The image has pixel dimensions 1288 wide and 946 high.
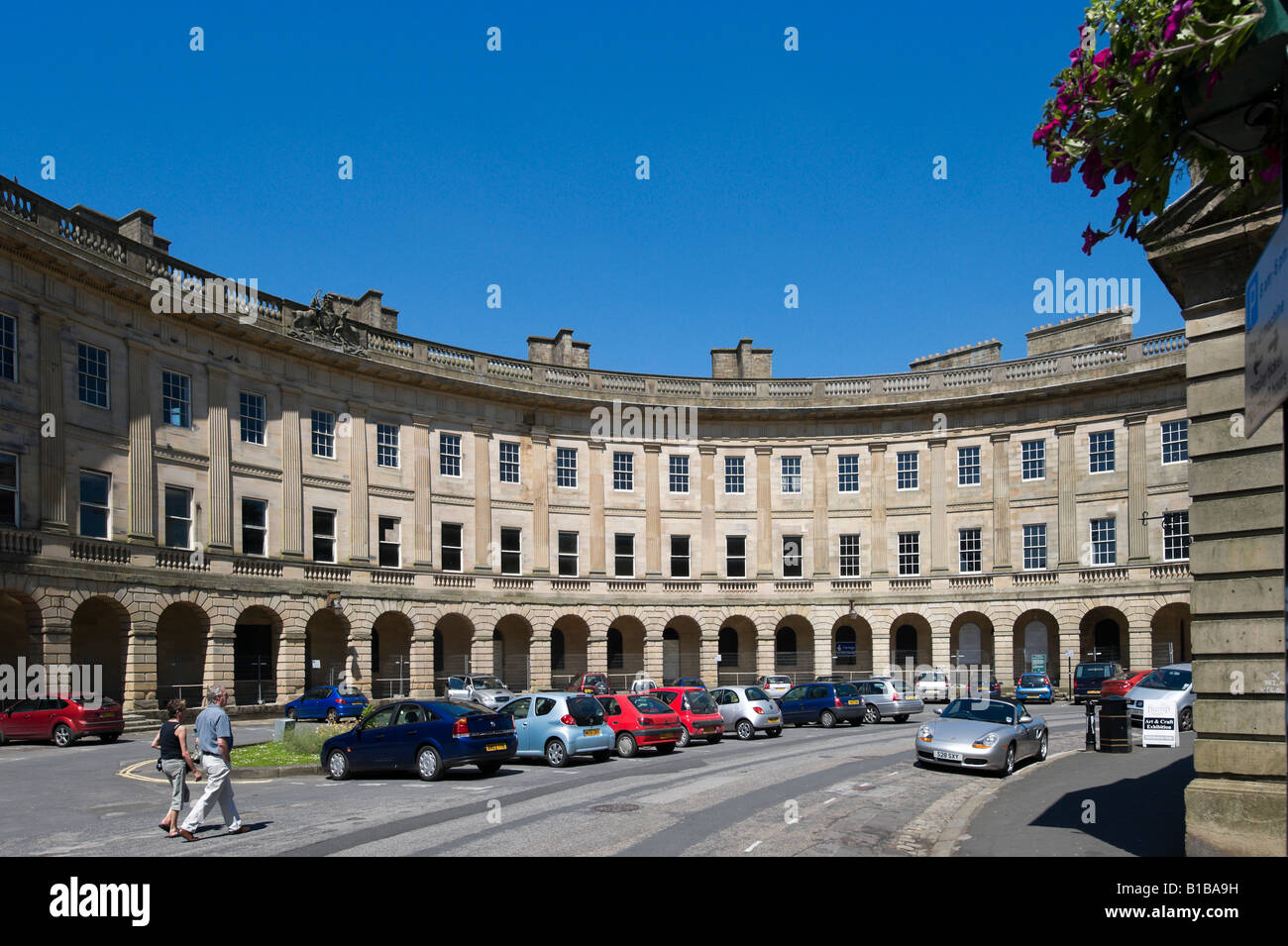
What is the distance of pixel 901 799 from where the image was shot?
16.9 metres

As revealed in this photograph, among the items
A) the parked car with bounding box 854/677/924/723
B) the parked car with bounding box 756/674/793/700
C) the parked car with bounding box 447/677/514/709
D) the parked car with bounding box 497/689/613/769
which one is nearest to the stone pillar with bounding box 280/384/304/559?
the parked car with bounding box 447/677/514/709

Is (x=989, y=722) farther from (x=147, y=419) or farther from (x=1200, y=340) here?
(x=147, y=419)

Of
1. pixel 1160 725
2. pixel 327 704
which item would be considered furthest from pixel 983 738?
pixel 327 704

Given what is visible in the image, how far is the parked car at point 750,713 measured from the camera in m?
30.2

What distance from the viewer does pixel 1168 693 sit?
2628cm

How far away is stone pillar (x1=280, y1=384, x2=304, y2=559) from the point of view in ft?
142

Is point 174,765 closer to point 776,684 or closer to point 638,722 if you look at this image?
point 638,722

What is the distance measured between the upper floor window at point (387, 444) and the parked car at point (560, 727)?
26.2 meters

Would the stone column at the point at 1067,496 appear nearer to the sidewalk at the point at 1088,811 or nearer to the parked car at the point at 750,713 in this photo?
the parked car at the point at 750,713

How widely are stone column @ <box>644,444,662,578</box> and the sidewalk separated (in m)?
33.9

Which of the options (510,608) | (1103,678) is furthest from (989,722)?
(510,608)

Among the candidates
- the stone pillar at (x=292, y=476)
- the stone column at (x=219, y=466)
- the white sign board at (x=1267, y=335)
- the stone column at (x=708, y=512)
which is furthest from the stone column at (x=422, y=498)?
the white sign board at (x=1267, y=335)

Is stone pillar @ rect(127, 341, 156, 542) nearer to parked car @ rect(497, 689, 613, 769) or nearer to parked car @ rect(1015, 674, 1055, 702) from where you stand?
parked car @ rect(497, 689, 613, 769)
